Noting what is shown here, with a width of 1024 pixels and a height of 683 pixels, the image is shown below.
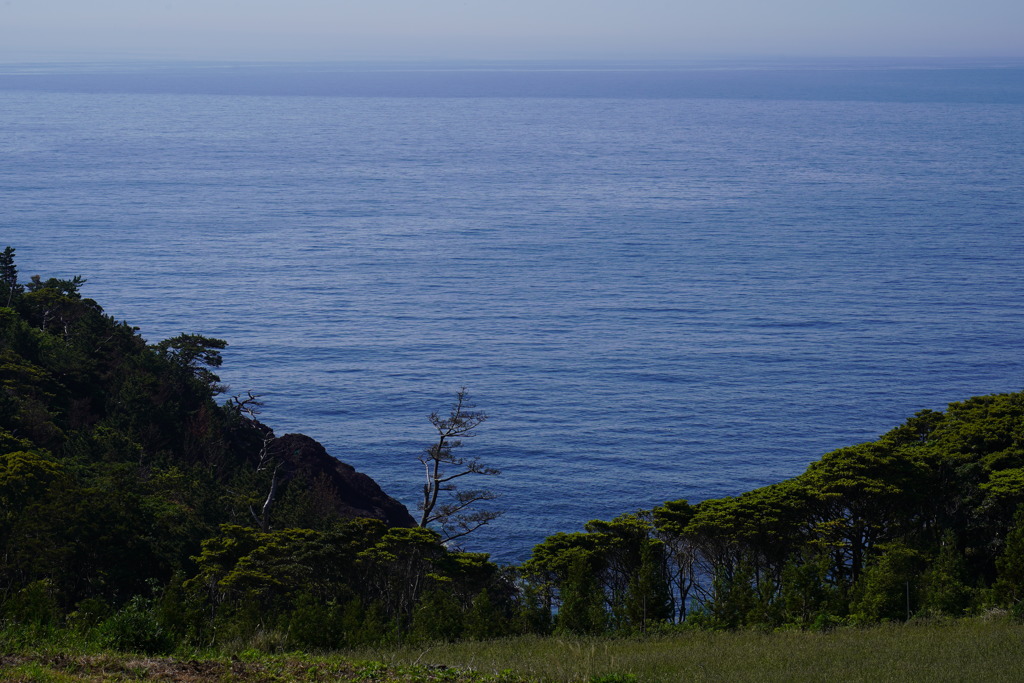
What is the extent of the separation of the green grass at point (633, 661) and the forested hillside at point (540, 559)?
182cm

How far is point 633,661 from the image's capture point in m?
19.0

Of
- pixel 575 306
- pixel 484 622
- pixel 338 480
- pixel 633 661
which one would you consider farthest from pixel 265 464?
pixel 575 306

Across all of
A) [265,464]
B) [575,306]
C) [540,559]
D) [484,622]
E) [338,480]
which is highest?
[575,306]

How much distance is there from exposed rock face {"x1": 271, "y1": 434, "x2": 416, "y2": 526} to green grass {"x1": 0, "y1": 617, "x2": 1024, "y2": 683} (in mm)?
26128

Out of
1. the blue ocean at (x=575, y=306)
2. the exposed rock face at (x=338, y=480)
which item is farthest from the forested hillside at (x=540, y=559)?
the blue ocean at (x=575, y=306)

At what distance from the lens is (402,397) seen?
67.9 m

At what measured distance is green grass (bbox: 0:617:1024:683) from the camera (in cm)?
1518

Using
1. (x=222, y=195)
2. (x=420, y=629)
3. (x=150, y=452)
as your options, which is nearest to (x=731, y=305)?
(x=150, y=452)

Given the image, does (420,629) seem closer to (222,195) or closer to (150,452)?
(150,452)

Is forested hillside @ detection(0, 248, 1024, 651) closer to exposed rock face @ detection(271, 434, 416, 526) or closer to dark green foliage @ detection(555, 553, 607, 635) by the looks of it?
dark green foliage @ detection(555, 553, 607, 635)

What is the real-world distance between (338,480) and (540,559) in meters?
24.0

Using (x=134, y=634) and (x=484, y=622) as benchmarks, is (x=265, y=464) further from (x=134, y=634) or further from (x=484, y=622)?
(x=134, y=634)

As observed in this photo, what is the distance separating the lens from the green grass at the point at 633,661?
1518cm

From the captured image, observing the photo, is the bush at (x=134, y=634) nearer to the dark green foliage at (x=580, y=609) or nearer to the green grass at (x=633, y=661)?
the green grass at (x=633, y=661)
